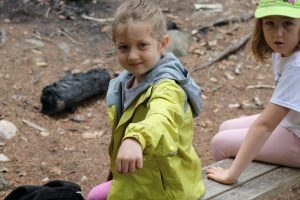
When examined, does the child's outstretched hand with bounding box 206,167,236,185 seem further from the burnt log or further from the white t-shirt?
the burnt log

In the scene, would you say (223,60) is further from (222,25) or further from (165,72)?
(165,72)

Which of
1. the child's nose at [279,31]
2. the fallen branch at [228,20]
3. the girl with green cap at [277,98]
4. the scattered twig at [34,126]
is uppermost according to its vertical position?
the child's nose at [279,31]


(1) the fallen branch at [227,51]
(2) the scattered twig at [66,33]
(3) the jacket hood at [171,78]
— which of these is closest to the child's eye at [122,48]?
(3) the jacket hood at [171,78]

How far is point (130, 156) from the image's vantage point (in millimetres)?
1924

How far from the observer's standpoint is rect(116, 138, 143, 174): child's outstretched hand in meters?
1.93

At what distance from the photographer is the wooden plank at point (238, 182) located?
118 inches

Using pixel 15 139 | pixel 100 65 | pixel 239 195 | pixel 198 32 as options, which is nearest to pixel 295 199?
pixel 239 195

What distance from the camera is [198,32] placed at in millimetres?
7527

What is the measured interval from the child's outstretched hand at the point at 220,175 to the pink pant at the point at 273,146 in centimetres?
31

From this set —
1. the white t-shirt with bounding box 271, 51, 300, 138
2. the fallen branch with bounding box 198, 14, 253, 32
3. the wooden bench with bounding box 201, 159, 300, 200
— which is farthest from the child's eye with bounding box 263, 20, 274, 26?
the fallen branch with bounding box 198, 14, 253, 32

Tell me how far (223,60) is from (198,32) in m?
0.85

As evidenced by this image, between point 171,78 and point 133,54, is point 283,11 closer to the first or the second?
point 171,78

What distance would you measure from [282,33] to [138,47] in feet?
2.99

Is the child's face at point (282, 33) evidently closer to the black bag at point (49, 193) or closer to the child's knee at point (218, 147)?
the child's knee at point (218, 147)
